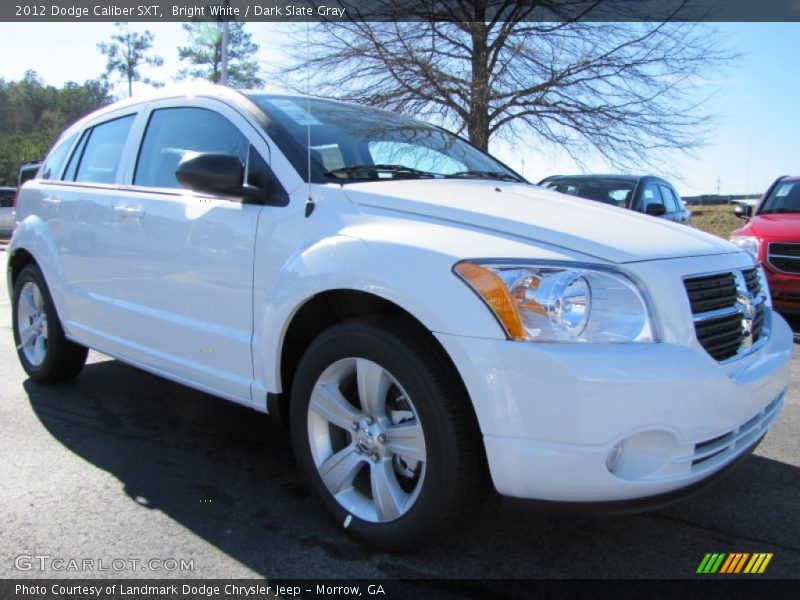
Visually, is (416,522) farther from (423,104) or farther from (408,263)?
(423,104)

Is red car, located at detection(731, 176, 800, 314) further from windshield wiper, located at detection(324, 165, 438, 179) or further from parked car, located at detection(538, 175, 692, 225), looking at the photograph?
windshield wiper, located at detection(324, 165, 438, 179)

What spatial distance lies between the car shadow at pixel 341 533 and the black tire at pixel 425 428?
14 centimetres

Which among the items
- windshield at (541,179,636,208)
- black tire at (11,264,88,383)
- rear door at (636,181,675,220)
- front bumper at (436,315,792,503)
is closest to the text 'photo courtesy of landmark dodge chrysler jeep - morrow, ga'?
front bumper at (436,315,792,503)

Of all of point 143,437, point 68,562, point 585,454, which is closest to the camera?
point 585,454

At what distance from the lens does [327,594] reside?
2.25 meters

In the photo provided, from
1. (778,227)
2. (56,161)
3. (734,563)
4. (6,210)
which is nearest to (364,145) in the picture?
(734,563)

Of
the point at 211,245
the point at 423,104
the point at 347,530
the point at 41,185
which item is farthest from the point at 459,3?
the point at 347,530

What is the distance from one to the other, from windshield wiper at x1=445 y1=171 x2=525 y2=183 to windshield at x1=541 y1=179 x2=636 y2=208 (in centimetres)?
513

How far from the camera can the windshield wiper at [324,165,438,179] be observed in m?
2.90

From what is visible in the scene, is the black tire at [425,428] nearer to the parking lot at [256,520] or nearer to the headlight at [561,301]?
the parking lot at [256,520]

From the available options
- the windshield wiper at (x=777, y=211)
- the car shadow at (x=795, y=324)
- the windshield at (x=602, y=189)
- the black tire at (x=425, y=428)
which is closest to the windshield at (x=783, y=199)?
the windshield wiper at (x=777, y=211)

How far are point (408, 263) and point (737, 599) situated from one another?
1566mm

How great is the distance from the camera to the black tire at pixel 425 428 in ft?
7.18

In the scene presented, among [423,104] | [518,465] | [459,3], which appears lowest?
[518,465]
